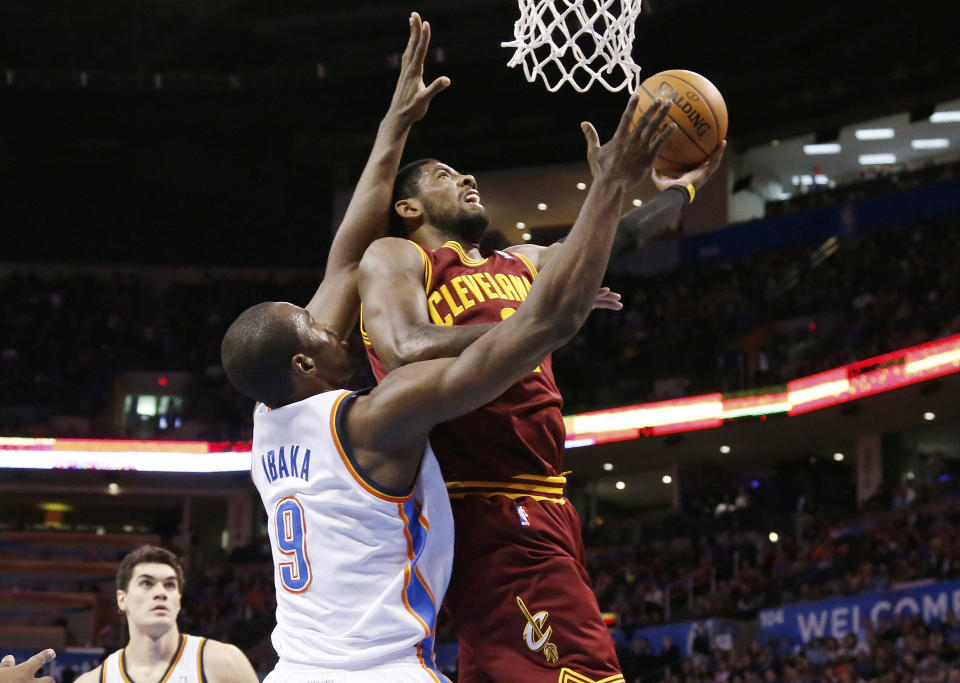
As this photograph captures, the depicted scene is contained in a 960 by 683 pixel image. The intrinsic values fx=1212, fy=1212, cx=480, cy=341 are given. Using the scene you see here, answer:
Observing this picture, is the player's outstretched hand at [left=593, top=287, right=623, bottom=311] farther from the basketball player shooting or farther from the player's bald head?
the player's bald head

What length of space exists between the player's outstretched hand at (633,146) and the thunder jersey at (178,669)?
11.6 feet

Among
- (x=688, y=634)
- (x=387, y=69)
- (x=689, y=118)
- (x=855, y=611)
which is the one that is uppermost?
(x=387, y=69)

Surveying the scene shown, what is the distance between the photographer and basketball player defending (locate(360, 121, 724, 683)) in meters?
3.41

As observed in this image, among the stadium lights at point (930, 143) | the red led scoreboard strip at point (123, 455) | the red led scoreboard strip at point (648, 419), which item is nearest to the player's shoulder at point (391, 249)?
the red led scoreboard strip at point (648, 419)

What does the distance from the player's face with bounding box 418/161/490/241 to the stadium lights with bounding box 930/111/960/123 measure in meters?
22.1

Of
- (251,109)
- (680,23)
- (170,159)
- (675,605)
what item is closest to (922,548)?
(675,605)

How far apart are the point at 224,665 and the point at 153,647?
342 millimetres

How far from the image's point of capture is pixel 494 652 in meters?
3.46

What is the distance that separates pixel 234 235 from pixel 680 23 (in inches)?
442

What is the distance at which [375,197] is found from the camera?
4176 millimetres

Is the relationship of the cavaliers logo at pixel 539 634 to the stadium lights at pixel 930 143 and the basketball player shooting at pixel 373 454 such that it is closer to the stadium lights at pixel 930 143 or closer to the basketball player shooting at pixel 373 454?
the basketball player shooting at pixel 373 454

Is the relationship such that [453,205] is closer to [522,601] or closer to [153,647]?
[522,601]

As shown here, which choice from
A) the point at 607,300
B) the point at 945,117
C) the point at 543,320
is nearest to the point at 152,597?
the point at 607,300

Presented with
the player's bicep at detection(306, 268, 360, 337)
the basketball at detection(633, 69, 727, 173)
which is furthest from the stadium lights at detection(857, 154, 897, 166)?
the player's bicep at detection(306, 268, 360, 337)
